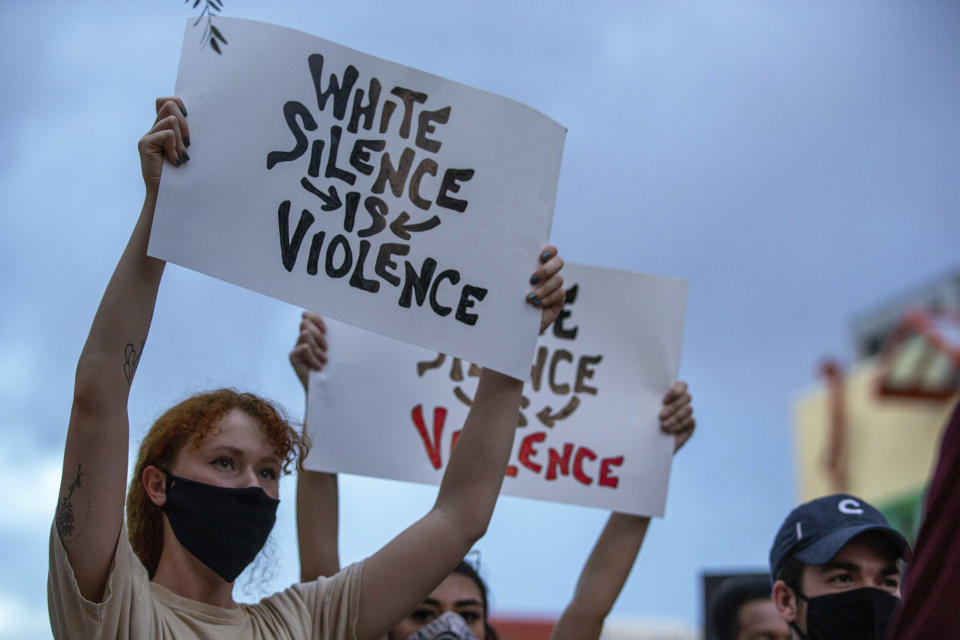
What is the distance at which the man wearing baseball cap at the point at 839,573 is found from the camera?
287 centimetres

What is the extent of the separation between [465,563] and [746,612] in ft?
4.62

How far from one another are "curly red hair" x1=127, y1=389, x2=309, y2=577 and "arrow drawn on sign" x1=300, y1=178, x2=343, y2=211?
504mm

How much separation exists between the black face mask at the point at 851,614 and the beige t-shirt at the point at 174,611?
4.13 ft

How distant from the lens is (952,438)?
153 centimetres

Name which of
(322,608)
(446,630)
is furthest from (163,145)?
(446,630)

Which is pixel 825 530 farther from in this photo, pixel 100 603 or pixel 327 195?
pixel 100 603

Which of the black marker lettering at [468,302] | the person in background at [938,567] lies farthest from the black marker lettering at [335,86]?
the person in background at [938,567]

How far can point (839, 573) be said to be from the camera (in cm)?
295

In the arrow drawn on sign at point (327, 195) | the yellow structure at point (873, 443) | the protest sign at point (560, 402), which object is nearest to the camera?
the arrow drawn on sign at point (327, 195)

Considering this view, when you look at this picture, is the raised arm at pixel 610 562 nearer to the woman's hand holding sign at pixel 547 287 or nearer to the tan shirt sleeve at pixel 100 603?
the woman's hand holding sign at pixel 547 287

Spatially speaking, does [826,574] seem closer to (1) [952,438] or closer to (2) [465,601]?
(2) [465,601]

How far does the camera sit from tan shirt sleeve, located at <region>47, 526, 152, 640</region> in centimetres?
205

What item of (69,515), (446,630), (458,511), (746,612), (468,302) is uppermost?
(468,302)

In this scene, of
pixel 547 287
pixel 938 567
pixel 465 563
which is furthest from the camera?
pixel 465 563
